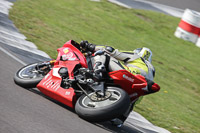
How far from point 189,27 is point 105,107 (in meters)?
11.4

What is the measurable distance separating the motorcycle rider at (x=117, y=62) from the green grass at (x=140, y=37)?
1816mm

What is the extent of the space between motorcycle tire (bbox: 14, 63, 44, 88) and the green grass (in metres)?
2.48

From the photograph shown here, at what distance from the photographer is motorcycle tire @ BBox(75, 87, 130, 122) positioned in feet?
14.1

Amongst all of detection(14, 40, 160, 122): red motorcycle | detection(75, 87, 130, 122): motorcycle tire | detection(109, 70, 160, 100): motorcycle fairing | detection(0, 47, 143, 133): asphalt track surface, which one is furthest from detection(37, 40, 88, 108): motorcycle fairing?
detection(109, 70, 160, 100): motorcycle fairing

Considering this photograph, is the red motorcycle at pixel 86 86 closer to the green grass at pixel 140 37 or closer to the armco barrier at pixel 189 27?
the green grass at pixel 140 37

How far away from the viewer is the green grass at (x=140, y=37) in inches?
315

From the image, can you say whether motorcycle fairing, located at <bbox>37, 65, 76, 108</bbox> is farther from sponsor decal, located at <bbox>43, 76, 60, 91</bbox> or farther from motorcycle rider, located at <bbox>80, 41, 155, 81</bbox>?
motorcycle rider, located at <bbox>80, 41, 155, 81</bbox>

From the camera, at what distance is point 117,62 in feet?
17.0

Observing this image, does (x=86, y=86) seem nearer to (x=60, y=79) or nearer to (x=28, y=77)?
(x=60, y=79)

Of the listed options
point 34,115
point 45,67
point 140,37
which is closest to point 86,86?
point 34,115

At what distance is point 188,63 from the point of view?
1285cm

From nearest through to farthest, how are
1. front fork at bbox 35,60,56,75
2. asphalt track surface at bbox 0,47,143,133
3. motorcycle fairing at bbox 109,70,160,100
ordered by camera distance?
asphalt track surface at bbox 0,47,143,133 → motorcycle fairing at bbox 109,70,160,100 → front fork at bbox 35,60,56,75

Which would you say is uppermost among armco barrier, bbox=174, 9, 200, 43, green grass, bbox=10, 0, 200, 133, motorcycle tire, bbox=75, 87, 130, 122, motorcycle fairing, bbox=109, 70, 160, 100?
motorcycle fairing, bbox=109, 70, 160, 100

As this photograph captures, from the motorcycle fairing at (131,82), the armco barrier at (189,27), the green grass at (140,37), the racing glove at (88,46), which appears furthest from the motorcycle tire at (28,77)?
the armco barrier at (189,27)
